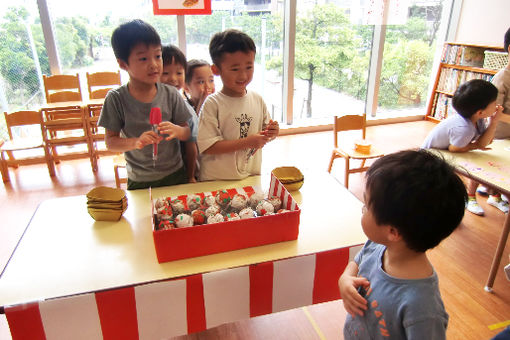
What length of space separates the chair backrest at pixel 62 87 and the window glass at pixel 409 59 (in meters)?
3.92

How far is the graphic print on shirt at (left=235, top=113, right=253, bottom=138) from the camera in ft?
4.66

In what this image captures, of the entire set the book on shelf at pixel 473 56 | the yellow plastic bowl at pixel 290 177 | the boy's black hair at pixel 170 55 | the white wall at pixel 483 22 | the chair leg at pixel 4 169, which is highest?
the white wall at pixel 483 22

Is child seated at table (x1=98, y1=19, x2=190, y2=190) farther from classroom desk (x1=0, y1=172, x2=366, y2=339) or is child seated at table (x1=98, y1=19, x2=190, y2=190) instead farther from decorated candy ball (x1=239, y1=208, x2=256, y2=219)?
decorated candy ball (x1=239, y1=208, x2=256, y2=219)

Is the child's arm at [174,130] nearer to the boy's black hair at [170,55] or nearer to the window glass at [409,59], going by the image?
the boy's black hair at [170,55]

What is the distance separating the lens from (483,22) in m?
4.32

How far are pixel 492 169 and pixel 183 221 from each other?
1646 millimetres

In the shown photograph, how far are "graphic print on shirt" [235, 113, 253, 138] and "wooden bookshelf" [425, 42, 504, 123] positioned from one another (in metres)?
3.98

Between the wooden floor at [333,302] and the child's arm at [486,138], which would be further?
the child's arm at [486,138]

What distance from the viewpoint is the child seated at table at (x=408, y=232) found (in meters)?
0.66

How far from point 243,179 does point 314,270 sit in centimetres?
56

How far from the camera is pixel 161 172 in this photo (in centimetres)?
152

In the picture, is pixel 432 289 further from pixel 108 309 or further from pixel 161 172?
pixel 161 172

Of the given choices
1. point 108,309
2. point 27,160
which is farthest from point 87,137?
point 108,309

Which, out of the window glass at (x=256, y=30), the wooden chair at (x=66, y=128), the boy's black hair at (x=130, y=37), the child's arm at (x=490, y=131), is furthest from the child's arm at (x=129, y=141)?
the window glass at (x=256, y=30)
